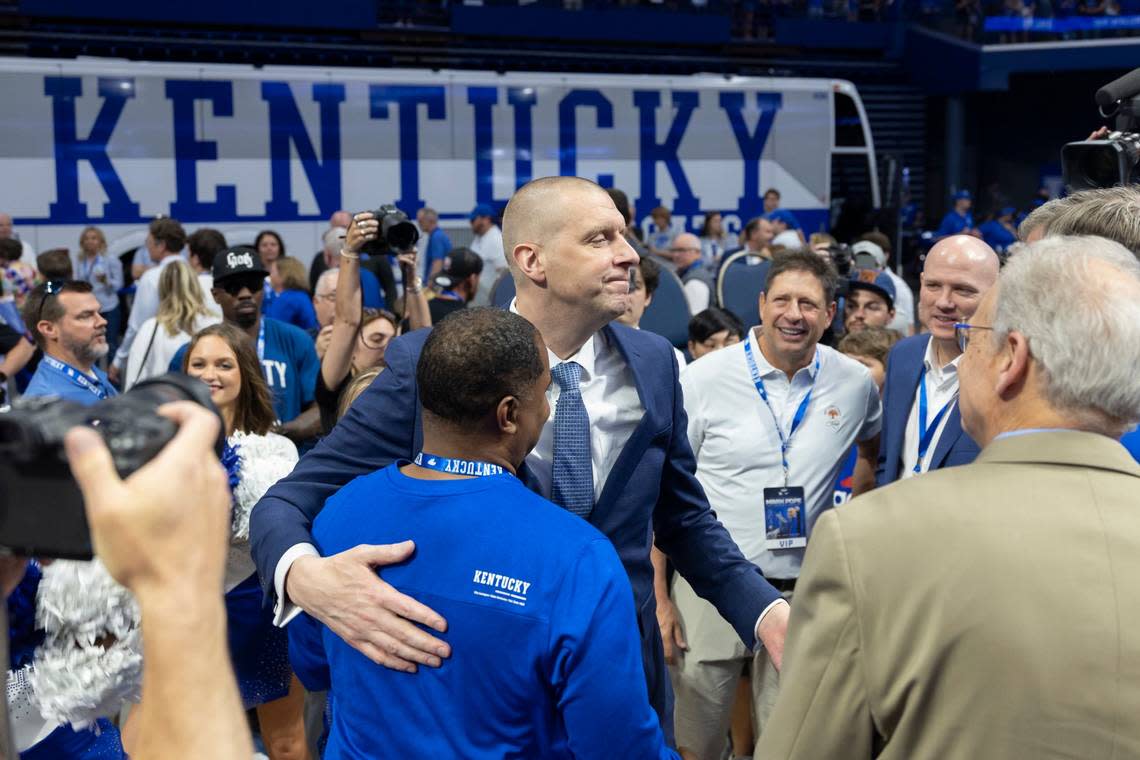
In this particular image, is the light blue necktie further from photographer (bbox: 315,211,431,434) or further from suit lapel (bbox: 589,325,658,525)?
photographer (bbox: 315,211,431,434)

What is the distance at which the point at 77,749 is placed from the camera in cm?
279

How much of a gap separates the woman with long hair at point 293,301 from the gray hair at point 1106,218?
18.0 feet

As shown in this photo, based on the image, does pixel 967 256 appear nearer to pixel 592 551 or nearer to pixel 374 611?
pixel 592 551

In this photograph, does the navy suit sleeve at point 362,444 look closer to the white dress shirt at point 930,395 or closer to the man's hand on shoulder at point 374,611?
the man's hand on shoulder at point 374,611

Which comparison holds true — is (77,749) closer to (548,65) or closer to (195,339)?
(195,339)

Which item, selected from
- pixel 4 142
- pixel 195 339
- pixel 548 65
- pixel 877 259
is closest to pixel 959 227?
pixel 548 65

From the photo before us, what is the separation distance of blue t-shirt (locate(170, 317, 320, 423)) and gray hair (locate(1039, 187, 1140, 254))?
12.7 feet

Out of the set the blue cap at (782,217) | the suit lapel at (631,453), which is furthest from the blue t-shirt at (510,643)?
the blue cap at (782,217)

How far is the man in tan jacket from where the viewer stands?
1605 millimetres

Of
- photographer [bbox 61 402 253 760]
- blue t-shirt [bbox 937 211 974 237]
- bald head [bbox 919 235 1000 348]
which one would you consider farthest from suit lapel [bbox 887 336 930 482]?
blue t-shirt [bbox 937 211 974 237]

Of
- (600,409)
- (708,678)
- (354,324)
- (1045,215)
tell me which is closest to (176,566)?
(600,409)

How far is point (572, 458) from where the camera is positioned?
2713mm

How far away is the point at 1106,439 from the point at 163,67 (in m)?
13.1

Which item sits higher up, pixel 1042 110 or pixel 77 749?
pixel 1042 110
